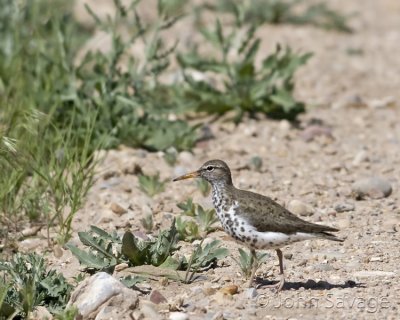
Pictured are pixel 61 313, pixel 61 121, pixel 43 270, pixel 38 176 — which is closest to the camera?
pixel 61 313

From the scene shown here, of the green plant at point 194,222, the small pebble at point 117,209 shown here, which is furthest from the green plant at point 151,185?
the green plant at point 194,222

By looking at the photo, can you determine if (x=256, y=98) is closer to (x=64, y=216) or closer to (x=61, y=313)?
(x=64, y=216)

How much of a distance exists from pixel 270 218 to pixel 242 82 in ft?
12.8

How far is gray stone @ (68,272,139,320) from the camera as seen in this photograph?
5.42 meters

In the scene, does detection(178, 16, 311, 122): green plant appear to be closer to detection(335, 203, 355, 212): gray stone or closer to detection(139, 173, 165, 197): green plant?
detection(139, 173, 165, 197): green plant

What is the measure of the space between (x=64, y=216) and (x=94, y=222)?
0.24m

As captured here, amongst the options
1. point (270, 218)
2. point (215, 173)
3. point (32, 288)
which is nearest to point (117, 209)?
point (215, 173)

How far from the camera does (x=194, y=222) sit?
693 cm

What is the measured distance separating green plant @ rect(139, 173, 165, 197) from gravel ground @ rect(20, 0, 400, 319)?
73 mm

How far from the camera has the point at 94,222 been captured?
7.34m

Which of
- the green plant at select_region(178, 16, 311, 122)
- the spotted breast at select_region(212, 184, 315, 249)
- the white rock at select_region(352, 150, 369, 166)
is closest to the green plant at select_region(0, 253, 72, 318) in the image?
the spotted breast at select_region(212, 184, 315, 249)

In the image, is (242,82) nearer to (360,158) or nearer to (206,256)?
(360,158)

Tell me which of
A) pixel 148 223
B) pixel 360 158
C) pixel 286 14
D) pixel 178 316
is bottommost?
pixel 360 158

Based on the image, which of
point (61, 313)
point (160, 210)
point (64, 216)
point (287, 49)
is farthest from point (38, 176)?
point (287, 49)
